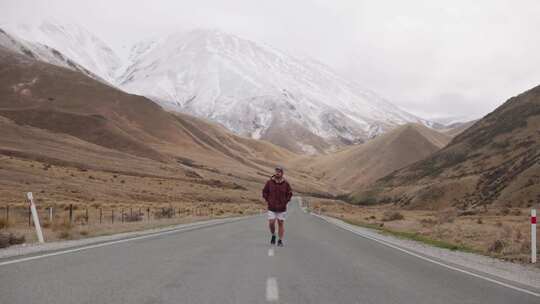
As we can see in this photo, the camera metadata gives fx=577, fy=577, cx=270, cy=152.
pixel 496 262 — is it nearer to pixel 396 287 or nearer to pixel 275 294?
pixel 396 287

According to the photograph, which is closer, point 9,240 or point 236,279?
point 236,279

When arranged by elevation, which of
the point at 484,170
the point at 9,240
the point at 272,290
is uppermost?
the point at 484,170

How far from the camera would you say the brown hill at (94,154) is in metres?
76.6

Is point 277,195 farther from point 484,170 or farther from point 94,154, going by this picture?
point 94,154

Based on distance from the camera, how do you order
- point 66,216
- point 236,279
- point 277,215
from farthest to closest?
point 66,216 < point 277,215 < point 236,279

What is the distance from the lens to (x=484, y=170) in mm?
94750

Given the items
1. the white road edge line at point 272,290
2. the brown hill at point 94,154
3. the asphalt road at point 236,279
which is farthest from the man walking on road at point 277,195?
the brown hill at point 94,154

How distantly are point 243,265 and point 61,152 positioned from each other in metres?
112

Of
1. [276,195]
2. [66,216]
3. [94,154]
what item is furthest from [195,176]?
[276,195]

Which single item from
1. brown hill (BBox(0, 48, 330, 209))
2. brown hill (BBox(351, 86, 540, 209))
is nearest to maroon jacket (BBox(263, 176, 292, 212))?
brown hill (BBox(0, 48, 330, 209))

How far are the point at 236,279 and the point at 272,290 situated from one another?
1.37 metres

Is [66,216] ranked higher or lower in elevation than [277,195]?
lower

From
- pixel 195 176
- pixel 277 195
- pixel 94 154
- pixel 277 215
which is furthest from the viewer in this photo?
pixel 195 176

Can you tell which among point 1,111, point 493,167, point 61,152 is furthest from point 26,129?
point 493,167
